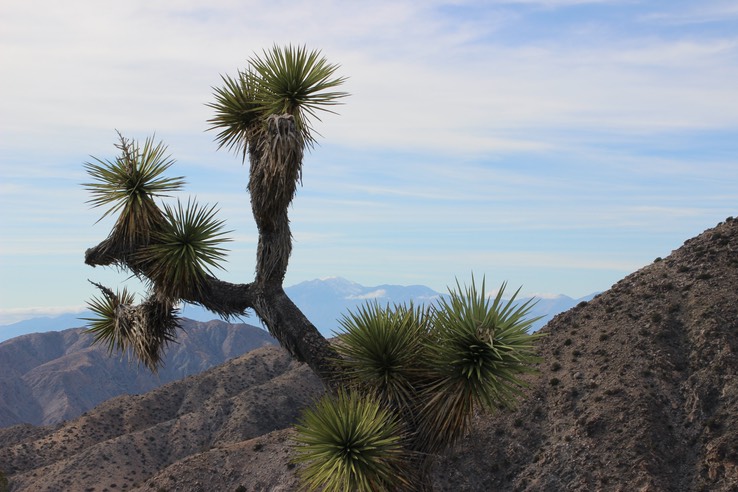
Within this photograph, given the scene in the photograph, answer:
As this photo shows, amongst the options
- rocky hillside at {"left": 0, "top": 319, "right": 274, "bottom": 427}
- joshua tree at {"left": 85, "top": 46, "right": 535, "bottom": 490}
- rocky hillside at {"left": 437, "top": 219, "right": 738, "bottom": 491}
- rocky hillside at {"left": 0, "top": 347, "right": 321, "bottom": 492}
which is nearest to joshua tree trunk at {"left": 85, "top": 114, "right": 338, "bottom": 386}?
joshua tree at {"left": 85, "top": 46, "right": 535, "bottom": 490}

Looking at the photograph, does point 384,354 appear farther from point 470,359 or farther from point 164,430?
point 164,430

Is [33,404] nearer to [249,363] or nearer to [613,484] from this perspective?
[249,363]

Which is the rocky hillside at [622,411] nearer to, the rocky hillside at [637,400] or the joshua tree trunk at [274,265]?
the rocky hillside at [637,400]

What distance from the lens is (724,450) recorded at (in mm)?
28375

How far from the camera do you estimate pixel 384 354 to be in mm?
12773

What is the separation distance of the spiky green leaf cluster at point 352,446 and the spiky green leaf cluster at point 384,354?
0.43 m

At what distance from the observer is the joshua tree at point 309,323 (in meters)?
12.1

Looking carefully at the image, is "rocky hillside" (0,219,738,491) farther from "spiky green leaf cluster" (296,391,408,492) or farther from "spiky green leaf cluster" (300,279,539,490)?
"spiky green leaf cluster" (296,391,408,492)

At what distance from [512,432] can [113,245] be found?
23.6 m

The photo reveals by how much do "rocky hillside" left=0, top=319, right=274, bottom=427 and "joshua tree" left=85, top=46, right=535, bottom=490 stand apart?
134149 mm

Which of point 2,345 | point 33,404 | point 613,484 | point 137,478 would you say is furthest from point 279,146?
point 2,345

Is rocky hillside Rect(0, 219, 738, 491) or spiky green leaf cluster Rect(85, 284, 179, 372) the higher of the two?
spiky green leaf cluster Rect(85, 284, 179, 372)

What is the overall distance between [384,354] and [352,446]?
1.67m

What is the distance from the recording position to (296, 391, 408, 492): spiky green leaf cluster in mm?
11781
